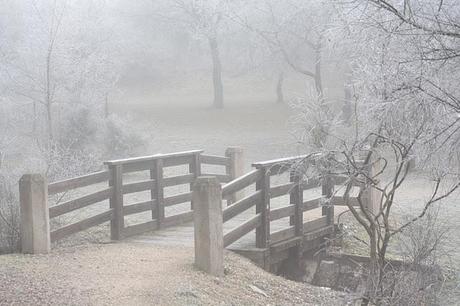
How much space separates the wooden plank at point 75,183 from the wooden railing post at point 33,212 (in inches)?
12.1

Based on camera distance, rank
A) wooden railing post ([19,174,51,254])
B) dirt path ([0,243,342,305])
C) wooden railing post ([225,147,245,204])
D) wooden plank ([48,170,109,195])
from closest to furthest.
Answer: dirt path ([0,243,342,305]), wooden railing post ([19,174,51,254]), wooden plank ([48,170,109,195]), wooden railing post ([225,147,245,204])

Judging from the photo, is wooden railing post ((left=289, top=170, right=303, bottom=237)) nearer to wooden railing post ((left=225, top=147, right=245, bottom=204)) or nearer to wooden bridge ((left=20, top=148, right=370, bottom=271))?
wooden bridge ((left=20, top=148, right=370, bottom=271))

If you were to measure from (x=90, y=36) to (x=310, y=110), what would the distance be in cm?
1973

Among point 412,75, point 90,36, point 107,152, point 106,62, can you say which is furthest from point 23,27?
point 412,75

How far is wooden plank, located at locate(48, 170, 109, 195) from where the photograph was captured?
340 inches

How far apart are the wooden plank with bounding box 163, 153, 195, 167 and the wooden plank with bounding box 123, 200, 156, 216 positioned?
656 mm

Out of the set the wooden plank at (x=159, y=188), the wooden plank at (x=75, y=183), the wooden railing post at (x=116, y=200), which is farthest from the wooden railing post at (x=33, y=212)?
the wooden plank at (x=159, y=188)

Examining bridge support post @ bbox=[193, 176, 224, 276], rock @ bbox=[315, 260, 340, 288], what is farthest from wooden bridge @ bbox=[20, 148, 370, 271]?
bridge support post @ bbox=[193, 176, 224, 276]

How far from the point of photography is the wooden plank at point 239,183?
848 centimetres

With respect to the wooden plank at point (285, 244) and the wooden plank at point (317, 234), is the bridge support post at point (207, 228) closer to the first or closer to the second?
the wooden plank at point (285, 244)

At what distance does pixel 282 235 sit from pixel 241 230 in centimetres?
115

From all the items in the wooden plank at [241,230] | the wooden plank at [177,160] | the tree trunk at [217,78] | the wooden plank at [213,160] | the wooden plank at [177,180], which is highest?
the tree trunk at [217,78]

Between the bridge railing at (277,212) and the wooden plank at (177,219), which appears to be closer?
the bridge railing at (277,212)

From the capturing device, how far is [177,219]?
10758mm
